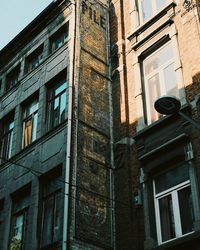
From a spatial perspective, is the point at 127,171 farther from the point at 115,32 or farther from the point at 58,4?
the point at 58,4

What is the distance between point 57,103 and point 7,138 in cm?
342

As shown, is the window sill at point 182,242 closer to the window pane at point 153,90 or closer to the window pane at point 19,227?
the window pane at point 153,90

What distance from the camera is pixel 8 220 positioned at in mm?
15430

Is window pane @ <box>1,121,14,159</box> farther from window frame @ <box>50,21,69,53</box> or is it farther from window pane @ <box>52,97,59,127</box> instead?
window frame @ <box>50,21,69,53</box>

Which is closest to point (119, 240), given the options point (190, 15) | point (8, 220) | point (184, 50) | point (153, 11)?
point (8, 220)

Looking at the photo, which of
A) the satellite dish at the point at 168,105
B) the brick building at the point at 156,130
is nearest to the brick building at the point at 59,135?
the brick building at the point at 156,130

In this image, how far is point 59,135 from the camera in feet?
47.9

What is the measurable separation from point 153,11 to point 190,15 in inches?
92.0

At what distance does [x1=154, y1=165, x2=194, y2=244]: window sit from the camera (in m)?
11.8

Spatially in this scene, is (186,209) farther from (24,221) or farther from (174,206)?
(24,221)

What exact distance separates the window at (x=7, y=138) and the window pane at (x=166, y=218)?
7361 millimetres

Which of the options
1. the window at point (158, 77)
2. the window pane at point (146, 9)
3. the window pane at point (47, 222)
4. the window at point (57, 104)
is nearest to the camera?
the window pane at point (47, 222)

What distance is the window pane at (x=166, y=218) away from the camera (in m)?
12.1

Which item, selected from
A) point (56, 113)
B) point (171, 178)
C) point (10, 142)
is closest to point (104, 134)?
point (56, 113)
